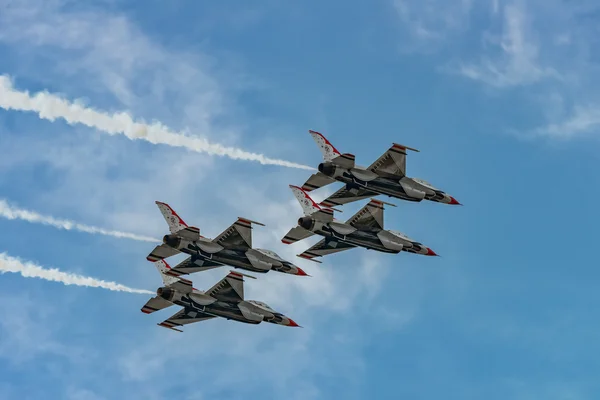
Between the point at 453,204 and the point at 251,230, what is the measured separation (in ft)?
68.9

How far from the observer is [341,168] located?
379ft

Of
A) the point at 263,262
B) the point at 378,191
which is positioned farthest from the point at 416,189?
the point at 263,262

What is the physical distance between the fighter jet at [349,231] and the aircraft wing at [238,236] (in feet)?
17.1

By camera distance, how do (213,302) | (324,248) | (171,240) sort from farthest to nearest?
(324,248)
(213,302)
(171,240)

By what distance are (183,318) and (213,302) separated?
5.23m

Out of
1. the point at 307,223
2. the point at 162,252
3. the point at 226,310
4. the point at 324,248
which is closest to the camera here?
the point at 307,223

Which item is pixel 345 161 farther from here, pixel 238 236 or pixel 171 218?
pixel 171 218

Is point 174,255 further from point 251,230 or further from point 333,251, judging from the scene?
point 333,251

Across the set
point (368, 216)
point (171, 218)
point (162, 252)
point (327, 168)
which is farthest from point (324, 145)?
point (162, 252)

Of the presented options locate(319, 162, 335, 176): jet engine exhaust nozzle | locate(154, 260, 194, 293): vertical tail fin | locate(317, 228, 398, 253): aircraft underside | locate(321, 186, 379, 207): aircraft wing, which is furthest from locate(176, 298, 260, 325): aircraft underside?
locate(319, 162, 335, 176): jet engine exhaust nozzle

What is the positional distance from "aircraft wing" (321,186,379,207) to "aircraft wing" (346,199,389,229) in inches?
61.0

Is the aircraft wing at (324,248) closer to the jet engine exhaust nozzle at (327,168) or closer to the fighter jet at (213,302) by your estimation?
the fighter jet at (213,302)

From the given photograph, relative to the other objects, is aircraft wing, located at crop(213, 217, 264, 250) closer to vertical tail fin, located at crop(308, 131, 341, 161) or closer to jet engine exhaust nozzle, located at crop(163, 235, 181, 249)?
jet engine exhaust nozzle, located at crop(163, 235, 181, 249)

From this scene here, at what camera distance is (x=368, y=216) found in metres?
118
